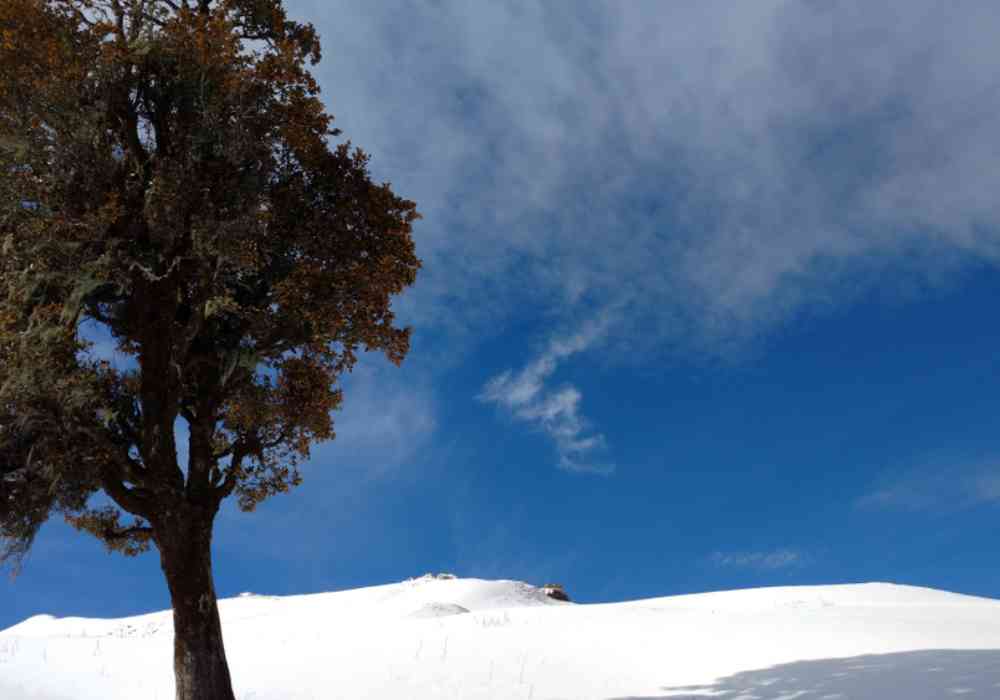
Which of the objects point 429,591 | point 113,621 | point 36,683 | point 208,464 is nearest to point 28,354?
point 208,464

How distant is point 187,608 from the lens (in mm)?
14180

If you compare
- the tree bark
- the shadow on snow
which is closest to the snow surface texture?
the shadow on snow

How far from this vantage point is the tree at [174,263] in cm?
1372

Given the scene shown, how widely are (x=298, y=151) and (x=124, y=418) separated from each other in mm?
6321

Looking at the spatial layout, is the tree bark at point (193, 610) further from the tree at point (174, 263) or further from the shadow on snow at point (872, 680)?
the shadow on snow at point (872, 680)

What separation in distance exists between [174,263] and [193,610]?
20.7 ft

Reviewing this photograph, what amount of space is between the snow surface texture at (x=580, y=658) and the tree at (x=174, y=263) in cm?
452

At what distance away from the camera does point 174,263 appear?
1388 centimetres

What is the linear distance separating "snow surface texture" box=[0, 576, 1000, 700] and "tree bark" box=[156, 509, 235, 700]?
286cm

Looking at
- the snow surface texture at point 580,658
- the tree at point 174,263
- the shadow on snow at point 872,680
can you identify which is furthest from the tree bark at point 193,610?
the shadow on snow at point 872,680

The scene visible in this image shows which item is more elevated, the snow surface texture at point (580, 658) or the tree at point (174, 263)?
the tree at point (174, 263)

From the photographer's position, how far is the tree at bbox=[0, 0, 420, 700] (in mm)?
13719

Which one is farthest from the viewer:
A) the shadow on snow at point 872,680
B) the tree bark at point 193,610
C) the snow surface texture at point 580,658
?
the snow surface texture at point 580,658

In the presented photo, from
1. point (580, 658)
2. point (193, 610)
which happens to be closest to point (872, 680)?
point (580, 658)
